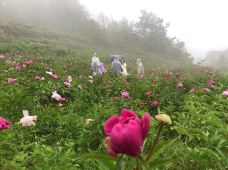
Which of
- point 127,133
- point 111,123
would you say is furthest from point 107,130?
point 127,133

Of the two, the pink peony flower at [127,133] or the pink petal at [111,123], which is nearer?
the pink peony flower at [127,133]

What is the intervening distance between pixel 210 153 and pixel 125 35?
51287mm

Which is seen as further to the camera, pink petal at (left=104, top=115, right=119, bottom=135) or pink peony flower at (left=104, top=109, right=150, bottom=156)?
pink petal at (left=104, top=115, right=119, bottom=135)

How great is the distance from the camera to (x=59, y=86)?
8016 millimetres

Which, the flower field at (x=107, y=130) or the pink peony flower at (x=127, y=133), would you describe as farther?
the flower field at (x=107, y=130)

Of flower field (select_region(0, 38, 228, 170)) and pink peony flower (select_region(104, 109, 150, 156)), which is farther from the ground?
pink peony flower (select_region(104, 109, 150, 156))

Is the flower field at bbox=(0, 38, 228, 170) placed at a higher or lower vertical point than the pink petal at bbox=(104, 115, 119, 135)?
lower

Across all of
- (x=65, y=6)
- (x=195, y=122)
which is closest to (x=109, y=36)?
(x=65, y=6)

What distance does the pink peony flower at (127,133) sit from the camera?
4.94 feet

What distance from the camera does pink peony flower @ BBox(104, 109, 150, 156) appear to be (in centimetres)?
150

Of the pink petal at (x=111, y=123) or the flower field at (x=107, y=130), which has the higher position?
the pink petal at (x=111, y=123)

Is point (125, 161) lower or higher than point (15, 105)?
higher

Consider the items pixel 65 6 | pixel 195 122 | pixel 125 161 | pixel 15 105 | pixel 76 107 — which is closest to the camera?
pixel 125 161

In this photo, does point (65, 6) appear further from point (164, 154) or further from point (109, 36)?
point (164, 154)
